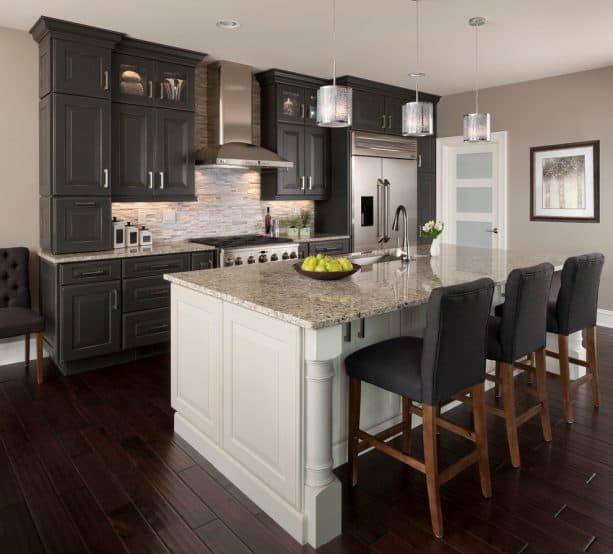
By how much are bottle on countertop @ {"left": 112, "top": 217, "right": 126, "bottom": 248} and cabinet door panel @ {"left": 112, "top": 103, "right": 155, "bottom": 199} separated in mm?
255

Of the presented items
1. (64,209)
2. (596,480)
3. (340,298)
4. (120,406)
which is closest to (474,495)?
(596,480)

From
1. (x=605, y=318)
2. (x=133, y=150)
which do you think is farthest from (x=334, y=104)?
(x=605, y=318)

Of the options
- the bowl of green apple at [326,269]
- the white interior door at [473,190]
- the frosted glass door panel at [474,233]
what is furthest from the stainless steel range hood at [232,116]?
the frosted glass door panel at [474,233]

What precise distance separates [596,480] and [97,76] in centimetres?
433

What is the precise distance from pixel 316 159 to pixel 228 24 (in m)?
2.19

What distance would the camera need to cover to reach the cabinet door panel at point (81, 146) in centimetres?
410

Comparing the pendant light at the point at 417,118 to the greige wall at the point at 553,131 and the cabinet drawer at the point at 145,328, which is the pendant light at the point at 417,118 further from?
the greige wall at the point at 553,131

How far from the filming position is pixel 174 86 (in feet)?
15.8

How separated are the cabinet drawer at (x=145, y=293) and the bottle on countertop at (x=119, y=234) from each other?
0.42m

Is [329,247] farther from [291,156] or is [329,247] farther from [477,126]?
[477,126]

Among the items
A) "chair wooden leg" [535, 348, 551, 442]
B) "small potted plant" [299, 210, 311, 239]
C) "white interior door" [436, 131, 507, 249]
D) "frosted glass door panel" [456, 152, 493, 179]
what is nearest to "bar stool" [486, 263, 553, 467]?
"chair wooden leg" [535, 348, 551, 442]

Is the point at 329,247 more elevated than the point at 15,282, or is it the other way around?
the point at 329,247

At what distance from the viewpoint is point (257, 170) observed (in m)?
5.87

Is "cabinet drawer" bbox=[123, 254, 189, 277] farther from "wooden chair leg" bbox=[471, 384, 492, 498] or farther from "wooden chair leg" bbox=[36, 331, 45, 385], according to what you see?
"wooden chair leg" bbox=[471, 384, 492, 498]
